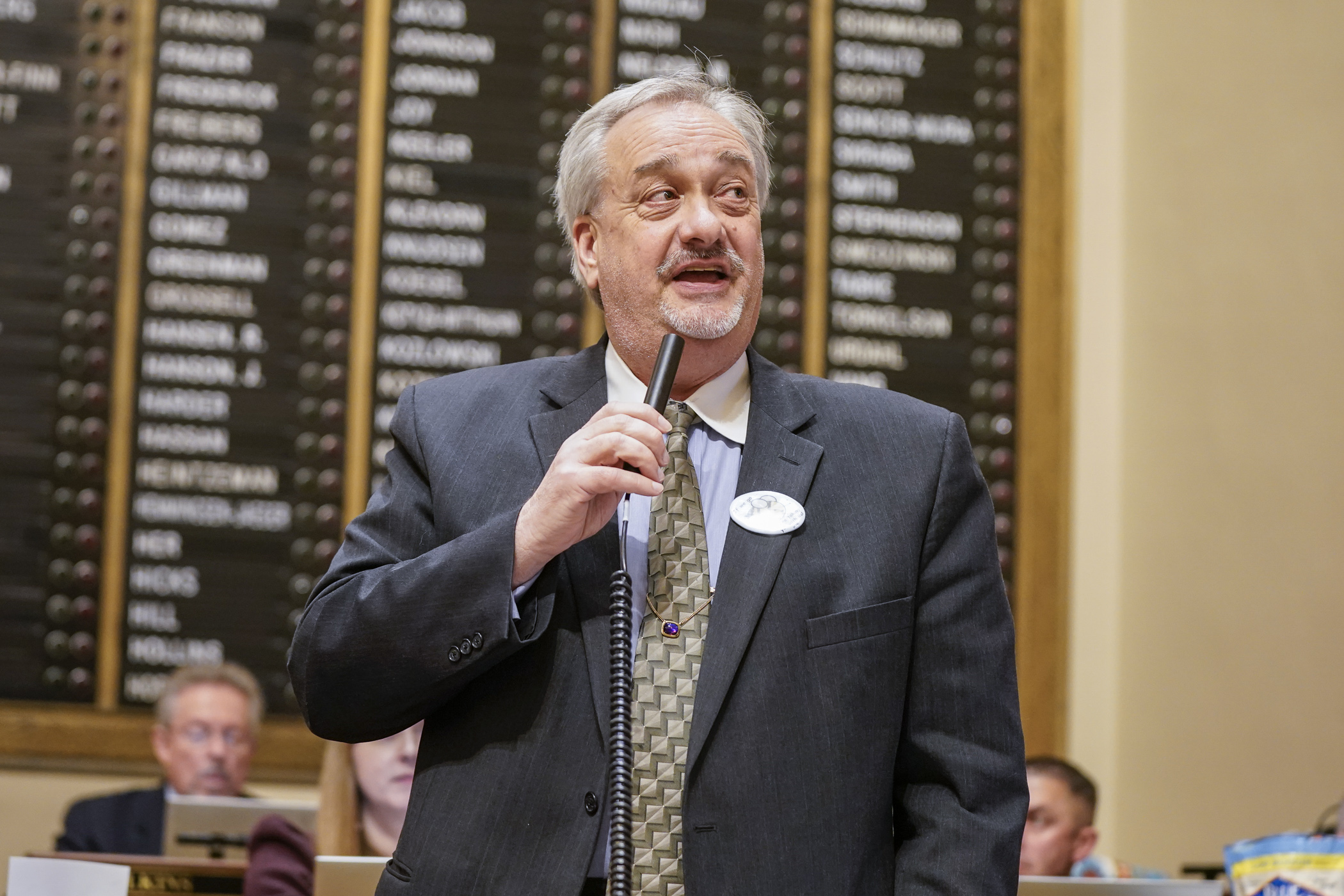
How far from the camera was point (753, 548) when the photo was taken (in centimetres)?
143

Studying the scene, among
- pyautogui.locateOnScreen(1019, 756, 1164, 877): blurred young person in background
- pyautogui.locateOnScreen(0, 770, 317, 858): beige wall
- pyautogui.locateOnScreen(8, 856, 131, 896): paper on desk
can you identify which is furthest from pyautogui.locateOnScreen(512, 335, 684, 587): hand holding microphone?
pyautogui.locateOnScreen(0, 770, 317, 858): beige wall

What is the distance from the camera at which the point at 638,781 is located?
1374 millimetres

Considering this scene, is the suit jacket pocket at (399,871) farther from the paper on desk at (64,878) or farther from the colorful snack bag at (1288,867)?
the colorful snack bag at (1288,867)

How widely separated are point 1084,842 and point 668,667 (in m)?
2.29

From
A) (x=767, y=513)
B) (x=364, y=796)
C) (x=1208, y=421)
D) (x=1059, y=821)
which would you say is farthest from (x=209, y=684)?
(x=1208, y=421)

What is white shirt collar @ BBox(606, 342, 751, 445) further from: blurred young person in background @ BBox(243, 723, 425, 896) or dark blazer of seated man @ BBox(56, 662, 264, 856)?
dark blazer of seated man @ BBox(56, 662, 264, 856)

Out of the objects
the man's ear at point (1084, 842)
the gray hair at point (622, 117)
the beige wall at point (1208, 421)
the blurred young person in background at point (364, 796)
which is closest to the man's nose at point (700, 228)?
the gray hair at point (622, 117)

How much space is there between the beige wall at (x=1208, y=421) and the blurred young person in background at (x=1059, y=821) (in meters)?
0.34

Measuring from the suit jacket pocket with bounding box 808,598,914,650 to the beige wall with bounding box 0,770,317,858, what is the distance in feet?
9.13

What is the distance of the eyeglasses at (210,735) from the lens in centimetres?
341

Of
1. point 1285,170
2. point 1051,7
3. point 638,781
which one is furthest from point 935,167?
point 638,781

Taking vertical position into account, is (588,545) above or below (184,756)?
above

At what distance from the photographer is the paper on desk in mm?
1936

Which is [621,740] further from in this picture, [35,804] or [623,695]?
[35,804]
